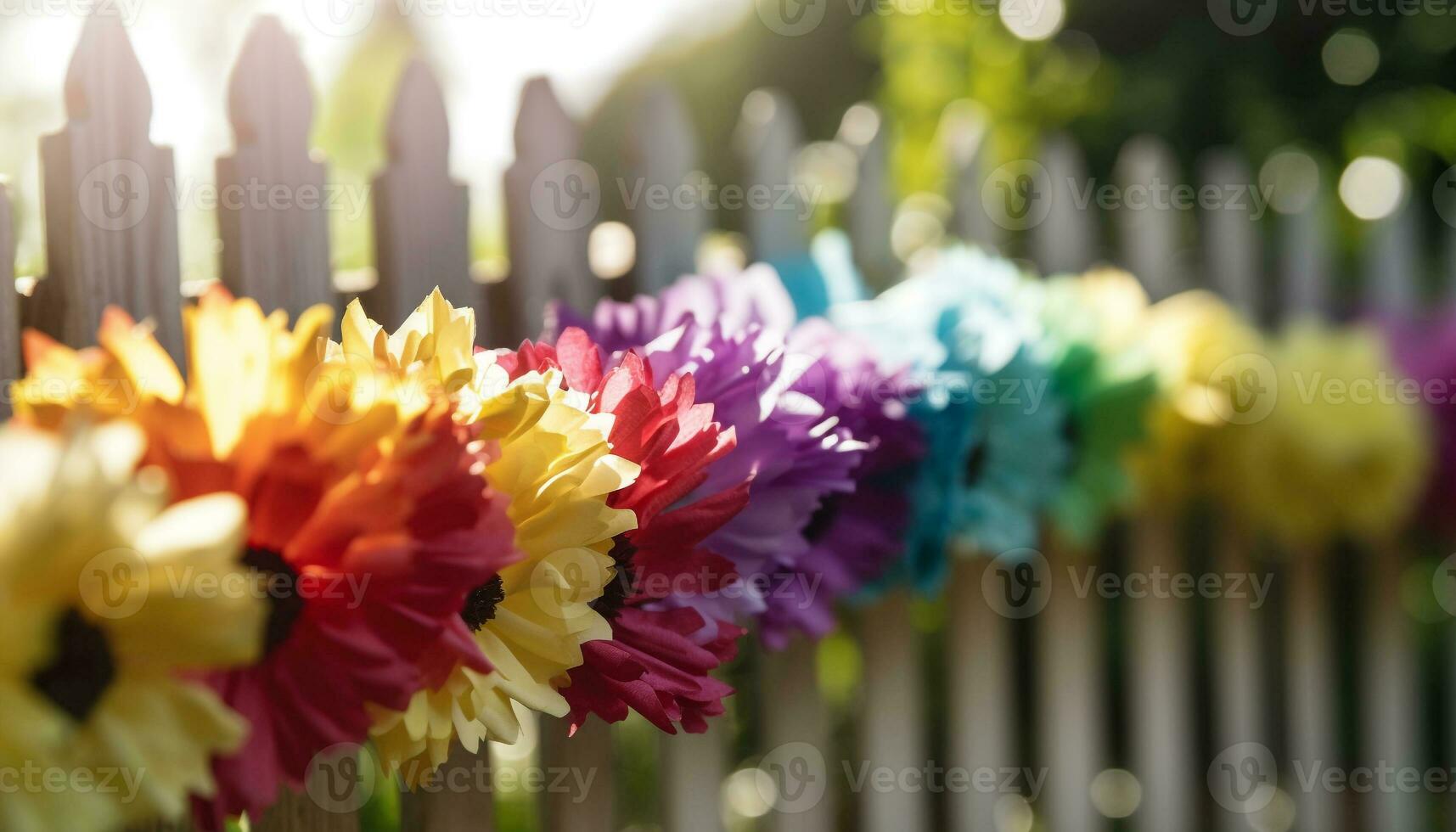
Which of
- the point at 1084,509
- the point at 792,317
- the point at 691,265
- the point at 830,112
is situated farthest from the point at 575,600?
the point at 830,112

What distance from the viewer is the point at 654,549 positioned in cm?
95

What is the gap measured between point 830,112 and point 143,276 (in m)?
4.37

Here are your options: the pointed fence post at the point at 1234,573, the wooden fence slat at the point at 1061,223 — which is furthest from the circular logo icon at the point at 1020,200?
the pointed fence post at the point at 1234,573

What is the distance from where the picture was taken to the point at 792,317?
1487 mm

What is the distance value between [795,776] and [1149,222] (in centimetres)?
141

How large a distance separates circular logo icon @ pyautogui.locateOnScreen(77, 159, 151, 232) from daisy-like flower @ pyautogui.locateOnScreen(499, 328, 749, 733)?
578 mm

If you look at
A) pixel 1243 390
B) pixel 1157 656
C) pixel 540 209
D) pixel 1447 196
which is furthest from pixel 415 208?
pixel 1447 196

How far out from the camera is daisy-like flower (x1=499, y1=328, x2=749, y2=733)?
2.93ft

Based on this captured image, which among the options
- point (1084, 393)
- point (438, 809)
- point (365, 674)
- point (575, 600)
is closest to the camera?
point (365, 674)

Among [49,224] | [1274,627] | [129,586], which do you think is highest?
[49,224]

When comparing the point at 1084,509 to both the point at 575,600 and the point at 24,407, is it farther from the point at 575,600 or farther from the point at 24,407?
the point at 24,407

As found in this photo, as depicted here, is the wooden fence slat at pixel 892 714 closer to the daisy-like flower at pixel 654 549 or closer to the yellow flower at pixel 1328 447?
the yellow flower at pixel 1328 447

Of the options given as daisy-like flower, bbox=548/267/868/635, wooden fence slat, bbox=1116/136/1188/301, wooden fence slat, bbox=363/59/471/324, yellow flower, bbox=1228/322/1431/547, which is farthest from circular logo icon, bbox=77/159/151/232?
wooden fence slat, bbox=1116/136/1188/301

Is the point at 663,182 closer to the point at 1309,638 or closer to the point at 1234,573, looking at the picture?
the point at 1234,573
